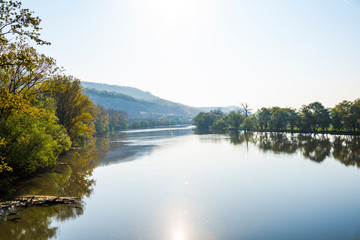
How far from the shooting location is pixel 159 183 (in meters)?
30.0

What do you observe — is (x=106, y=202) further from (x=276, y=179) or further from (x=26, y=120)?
(x=276, y=179)

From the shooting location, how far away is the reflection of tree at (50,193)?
1683cm

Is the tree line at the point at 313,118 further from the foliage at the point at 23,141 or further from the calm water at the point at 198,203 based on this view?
the foliage at the point at 23,141

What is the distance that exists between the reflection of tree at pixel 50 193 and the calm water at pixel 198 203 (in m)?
0.07

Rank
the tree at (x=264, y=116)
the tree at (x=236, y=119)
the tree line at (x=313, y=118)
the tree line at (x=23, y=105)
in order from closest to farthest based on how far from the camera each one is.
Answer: the tree line at (x=23, y=105) → the tree line at (x=313, y=118) → the tree at (x=264, y=116) → the tree at (x=236, y=119)

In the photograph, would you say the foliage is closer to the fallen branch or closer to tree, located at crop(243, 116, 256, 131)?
the fallen branch

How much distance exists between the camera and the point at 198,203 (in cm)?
2245

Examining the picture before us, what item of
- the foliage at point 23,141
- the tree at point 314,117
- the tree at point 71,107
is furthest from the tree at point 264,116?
→ the foliage at point 23,141

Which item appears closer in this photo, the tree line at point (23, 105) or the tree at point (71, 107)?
Result: the tree line at point (23, 105)

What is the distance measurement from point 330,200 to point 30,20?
2840 centimetres

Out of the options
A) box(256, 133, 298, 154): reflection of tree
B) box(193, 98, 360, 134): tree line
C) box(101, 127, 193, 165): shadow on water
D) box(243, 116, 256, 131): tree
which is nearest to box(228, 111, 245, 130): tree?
box(193, 98, 360, 134): tree line

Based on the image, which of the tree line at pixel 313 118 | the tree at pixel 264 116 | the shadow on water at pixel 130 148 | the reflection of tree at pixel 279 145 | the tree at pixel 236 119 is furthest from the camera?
the tree at pixel 236 119

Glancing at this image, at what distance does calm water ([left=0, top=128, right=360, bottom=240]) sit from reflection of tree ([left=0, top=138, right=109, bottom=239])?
66 millimetres

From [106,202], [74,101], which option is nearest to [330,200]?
[106,202]
